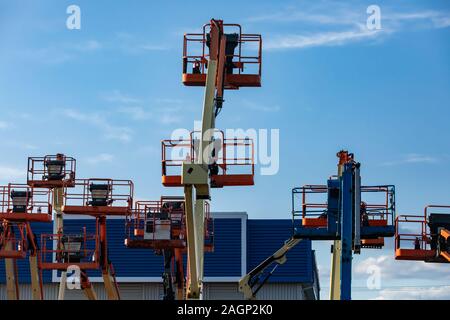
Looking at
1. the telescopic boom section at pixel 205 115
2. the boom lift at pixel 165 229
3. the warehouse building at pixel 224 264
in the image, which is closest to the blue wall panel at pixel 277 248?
the warehouse building at pixel 224 264

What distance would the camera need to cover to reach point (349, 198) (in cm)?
2620

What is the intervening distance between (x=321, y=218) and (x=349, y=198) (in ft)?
11.9

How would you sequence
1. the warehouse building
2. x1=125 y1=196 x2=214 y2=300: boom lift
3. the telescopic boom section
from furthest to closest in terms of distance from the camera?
the warehouse building < x1=125 y1=196 x2=214 y2=300: boom lift < the telescopic boom section

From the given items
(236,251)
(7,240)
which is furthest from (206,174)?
(236,251)

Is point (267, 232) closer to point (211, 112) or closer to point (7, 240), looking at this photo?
point (7, 240)

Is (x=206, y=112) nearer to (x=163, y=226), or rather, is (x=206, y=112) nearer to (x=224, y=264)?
(x=163, y=226)

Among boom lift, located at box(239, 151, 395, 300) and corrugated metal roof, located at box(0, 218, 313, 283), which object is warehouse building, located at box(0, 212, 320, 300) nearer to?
corrugated metal roof, located at box(0, 218, 313, 283)

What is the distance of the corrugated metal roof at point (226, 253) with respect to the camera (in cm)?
4750

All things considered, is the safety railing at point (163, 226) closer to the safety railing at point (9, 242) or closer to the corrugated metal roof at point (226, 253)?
the safety railing at point (9, 242)

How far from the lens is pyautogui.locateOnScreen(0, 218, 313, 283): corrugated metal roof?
47.5 metres

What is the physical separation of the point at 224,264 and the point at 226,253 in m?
0.59

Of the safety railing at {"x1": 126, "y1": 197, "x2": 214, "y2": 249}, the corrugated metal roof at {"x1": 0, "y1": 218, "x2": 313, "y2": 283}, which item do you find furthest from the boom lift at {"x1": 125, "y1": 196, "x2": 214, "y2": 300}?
the corrugated metal roof at {"x1": 0, "y1": 218, "x2": 313, "y2": 283}

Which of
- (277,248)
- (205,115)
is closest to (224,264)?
(277,248)
